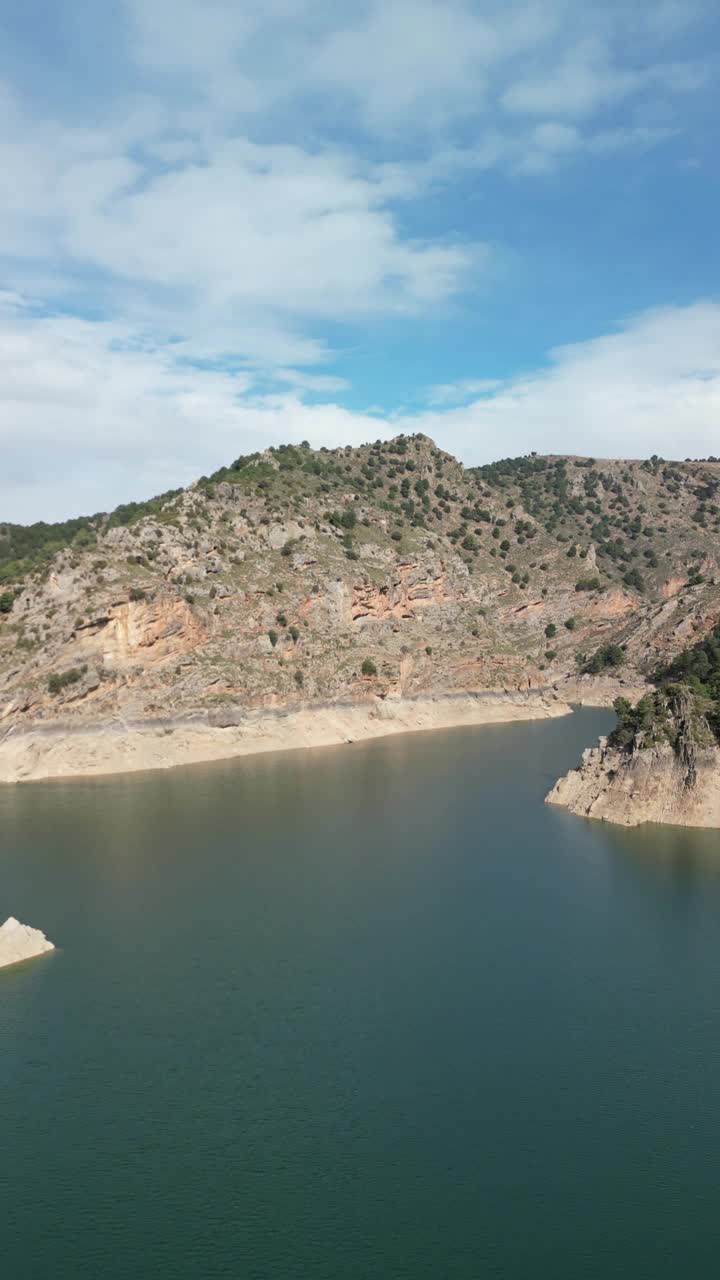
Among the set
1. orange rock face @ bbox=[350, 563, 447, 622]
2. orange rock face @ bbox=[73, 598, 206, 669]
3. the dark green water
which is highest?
orange rock face @ bbox=[350, 563, 447, 622]

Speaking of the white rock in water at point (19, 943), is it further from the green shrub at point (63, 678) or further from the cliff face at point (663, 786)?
the green shrub at point (63, 678)

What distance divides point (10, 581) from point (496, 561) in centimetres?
6543

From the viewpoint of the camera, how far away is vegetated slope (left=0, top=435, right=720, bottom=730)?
253ft

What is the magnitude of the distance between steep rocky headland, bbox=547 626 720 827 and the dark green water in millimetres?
1656

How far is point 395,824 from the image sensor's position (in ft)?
175

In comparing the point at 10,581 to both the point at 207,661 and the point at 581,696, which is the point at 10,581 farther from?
the point at 581,696

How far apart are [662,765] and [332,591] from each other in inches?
1961

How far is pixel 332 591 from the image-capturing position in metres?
94.5

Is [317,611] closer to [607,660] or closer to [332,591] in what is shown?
[332,591]

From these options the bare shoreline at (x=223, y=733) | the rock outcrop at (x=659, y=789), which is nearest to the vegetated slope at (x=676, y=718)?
the rock outcrop at (x=659, y=789)

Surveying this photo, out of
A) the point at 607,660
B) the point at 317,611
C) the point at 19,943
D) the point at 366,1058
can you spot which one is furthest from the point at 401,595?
the point at 366,1058

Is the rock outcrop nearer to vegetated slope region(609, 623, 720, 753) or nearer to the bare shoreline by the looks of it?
vegetated slope region(609, 623, 720, 753)

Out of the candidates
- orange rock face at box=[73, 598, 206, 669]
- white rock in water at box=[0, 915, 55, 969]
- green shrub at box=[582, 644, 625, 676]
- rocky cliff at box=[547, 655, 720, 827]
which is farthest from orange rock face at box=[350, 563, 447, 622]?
white rock in water at box=[0, 915, 55, 969]

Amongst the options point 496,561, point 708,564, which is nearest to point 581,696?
point 496,561
